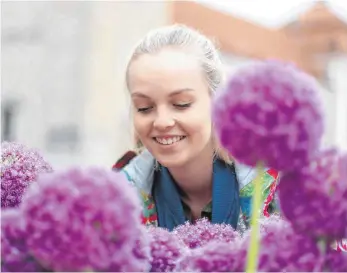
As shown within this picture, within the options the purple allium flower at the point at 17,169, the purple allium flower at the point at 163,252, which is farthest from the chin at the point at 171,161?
the purple allium flower at the point at 163,252

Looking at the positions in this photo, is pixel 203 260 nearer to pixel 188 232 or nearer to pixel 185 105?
pixel 188 232

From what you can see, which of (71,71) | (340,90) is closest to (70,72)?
(71,71)

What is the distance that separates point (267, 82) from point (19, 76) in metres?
7.87

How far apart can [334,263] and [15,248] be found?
0.14 metres

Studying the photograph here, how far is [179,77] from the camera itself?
0.81 meters

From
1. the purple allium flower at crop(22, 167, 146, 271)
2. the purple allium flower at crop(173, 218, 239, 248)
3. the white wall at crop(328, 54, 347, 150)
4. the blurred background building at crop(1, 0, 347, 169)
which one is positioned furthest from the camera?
the white wall at crop(328, 54, 347, 150)

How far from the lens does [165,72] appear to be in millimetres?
797

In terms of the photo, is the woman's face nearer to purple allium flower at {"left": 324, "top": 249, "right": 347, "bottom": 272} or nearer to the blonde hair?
→ the blonde hair

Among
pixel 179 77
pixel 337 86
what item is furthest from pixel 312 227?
pixel 337 86

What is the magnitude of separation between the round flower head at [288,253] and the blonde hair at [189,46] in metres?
0.51

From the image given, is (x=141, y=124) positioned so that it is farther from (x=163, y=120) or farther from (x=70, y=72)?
(x=70, y=72)

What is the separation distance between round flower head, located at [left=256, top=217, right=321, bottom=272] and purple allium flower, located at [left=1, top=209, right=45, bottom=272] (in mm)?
98

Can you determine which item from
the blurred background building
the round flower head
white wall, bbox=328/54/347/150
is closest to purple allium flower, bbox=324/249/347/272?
the round flower head

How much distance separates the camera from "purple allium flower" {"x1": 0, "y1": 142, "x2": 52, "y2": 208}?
1.62 feet
